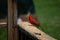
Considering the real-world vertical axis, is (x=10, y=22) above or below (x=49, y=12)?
above

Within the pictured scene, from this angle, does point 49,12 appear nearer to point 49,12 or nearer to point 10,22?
point 49,12

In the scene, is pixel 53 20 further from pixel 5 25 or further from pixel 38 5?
pixel 5 25

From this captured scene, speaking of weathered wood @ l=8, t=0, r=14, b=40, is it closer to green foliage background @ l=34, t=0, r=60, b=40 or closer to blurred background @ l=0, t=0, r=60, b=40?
blurred background @ l=0, t=0, r=60, b=40

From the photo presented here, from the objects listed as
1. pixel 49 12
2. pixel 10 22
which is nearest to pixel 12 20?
pixel 10 22

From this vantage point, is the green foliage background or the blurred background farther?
the green foliage background

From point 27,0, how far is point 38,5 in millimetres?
1774

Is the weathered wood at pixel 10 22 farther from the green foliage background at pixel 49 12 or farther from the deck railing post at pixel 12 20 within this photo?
the green foliage background at pixel 49 12

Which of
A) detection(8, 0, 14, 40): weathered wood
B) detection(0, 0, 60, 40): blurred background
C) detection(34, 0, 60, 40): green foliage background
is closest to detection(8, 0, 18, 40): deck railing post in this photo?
detection(8, 0, 14, 40): weathered wood

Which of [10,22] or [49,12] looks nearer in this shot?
[10,22]

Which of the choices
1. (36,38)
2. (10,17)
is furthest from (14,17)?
(36,38)

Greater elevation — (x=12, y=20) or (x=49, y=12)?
(x=12, y=20)

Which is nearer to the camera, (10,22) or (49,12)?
(10,22)

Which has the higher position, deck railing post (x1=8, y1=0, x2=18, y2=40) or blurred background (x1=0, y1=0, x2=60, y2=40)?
deck railing post (x1=8, y1=0, x2=18, y2=40)

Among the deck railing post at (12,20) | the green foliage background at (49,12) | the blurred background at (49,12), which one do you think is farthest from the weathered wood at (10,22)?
the green foliage background at (49,12)
